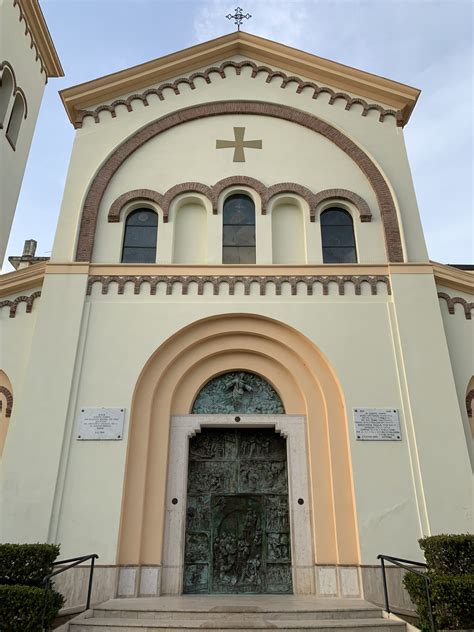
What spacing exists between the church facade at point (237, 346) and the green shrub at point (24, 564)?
2386 millimetres

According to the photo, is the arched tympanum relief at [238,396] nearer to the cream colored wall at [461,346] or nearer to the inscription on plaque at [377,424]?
the inscription on plaque at [377,424]

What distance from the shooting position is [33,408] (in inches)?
406

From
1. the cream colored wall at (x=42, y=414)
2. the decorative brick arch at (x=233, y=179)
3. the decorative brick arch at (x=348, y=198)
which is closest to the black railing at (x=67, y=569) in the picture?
the cream colored wall at (x=42, y=414)

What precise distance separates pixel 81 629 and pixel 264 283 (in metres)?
7.31

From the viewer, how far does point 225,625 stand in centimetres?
697

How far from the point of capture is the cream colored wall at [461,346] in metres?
10.7

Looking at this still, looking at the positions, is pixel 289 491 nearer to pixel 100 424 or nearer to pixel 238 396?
pixel 238 396

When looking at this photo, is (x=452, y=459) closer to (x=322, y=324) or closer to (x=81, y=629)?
(x=322, y=324)

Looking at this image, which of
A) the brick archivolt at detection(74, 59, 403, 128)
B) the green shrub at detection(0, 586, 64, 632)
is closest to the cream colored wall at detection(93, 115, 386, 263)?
the brick archivolt at detection(74, 59, 403, 128)

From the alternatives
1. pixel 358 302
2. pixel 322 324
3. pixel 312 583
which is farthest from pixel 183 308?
pixel 312 583

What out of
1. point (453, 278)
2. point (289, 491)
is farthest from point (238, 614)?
point (453, 278)

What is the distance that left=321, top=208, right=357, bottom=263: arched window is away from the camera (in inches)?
494

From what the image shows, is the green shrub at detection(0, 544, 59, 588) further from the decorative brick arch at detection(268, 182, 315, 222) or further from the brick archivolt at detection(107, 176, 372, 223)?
the decorative brick arch at detection(268, 182, 315, 222)

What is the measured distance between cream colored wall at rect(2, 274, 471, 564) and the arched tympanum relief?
4.65ft
